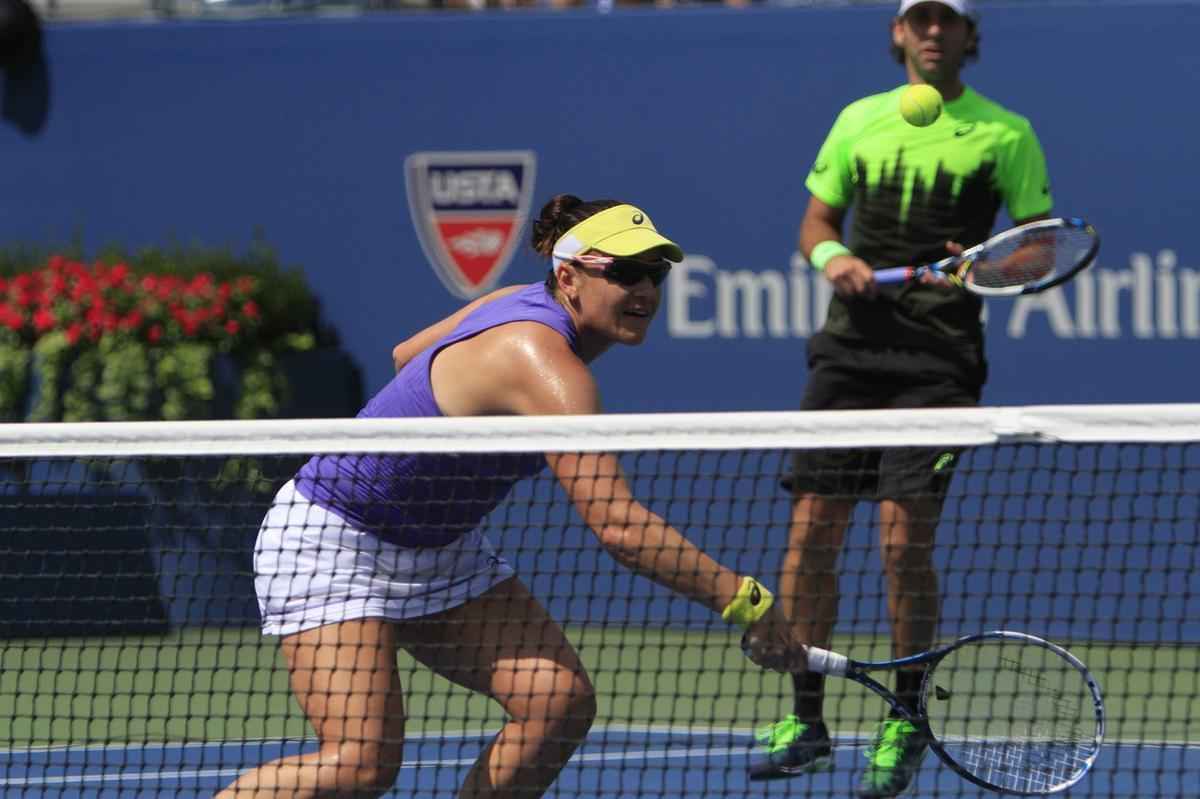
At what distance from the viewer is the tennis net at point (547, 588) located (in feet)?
10.4

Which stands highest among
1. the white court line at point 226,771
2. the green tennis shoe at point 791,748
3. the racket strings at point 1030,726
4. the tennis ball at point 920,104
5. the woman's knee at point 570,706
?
the tennis ball at point 920,104

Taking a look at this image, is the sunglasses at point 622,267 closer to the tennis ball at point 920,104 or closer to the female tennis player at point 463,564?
the female tennis player at point 463,564

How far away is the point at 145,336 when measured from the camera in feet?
20.3

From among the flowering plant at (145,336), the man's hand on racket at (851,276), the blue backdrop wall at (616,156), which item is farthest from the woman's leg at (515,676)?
the flowering plant at (145,336)

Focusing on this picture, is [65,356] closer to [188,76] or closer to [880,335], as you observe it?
[188,76]

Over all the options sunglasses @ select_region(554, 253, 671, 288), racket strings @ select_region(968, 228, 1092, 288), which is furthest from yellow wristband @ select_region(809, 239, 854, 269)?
sunglasses @ select_region(554, 253, 671, 288)

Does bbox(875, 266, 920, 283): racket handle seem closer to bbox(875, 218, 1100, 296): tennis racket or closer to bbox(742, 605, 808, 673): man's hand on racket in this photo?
bbox(875, 218, 1100, 296): tennis racket

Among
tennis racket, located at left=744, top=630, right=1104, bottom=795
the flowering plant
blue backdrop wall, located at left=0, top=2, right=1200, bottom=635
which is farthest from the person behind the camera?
the flowering plant

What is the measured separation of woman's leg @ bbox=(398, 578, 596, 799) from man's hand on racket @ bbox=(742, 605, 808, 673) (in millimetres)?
304

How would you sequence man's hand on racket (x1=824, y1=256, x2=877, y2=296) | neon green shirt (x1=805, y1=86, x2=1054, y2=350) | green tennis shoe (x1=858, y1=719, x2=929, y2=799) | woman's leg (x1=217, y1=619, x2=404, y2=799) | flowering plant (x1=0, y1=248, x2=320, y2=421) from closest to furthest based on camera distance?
woman's leg (x1=217, y1=619, x2=404, y2=799)
green tennis shoe (x1=858, y1=719, x2=929, y2=799)
man's hand on racket (x1=824, y1=256, x2=877, y2=296)
neon green shirt (x1=805, y1=86, x2=1054, y2=350)
flowering plant (x1=0, y1=248, x2=320, y2=421)

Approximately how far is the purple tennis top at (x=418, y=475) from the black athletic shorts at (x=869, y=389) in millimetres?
1169

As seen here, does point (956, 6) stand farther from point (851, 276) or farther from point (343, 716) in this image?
point (343, 716)

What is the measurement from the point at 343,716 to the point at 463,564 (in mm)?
334

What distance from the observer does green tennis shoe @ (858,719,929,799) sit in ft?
13.0
